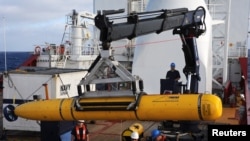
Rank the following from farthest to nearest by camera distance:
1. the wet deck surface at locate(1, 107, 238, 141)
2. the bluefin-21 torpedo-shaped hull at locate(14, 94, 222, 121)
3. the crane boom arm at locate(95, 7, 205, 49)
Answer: the wet deck surface at locate(1, 107, 238, 141) → the bluefin-21 torpedo-shaped hull at locate(14, 94, 222, 121) → the crane boom arm at locate(95, 7, 205, 49)

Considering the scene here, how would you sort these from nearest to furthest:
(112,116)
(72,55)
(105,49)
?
(105,49) → (112,116) → (72,55)

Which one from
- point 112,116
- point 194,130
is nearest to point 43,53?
point 194,130

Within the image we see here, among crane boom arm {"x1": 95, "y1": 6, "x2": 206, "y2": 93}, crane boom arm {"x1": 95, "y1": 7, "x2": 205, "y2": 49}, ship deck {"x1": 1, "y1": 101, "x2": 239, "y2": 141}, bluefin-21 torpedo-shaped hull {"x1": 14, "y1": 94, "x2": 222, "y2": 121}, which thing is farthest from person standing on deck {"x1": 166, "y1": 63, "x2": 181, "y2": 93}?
bluefin-21 torpedo-shaped hull {"x1": 14, "y1": 94, "x2": 222, "y2": 121}

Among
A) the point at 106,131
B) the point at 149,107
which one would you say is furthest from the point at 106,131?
the point at 149,107

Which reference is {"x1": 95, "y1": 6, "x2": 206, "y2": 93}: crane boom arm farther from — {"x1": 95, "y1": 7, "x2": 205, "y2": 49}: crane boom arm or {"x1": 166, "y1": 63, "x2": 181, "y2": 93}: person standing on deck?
{"x1": 166, "y1": 63, "x2": 181, "y2": 93}: person standing on deck

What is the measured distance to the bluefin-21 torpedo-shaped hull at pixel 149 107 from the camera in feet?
21.6

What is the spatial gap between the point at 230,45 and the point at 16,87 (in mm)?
15230

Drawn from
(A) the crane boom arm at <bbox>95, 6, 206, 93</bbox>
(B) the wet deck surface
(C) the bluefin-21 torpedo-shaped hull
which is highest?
(A) the crane boom arm at <bbox>95, 6, 206, 93</bbox>

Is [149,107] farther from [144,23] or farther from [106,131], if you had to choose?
[106,131]

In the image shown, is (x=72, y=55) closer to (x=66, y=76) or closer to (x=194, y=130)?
(x=66, y=76)

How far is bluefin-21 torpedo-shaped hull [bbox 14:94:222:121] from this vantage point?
659 cm

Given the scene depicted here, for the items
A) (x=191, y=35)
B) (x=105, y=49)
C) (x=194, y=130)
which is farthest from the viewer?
(x=194, y=130)

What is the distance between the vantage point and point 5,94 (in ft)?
37.0

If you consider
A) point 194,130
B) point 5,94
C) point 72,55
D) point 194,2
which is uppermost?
point 194,2
